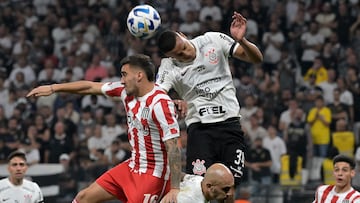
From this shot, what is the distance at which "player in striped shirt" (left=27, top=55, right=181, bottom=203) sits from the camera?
9.38 metres

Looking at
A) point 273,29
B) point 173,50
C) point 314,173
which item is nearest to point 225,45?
point 173,50

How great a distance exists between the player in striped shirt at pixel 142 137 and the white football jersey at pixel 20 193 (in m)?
3.52

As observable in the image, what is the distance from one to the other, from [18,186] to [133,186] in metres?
4.03

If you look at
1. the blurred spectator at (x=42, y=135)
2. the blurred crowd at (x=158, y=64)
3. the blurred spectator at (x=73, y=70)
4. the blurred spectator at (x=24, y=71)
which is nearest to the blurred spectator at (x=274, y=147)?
the blurred crowd at (x=158, y=64)

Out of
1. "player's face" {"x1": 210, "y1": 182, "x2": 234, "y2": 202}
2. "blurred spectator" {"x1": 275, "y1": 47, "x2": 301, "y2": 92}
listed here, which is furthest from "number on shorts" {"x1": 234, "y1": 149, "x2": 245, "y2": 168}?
"blurred spectator" {"x1": 275, "y1": 47, "x2": 301, "y2": 92}

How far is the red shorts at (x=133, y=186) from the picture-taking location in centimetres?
954

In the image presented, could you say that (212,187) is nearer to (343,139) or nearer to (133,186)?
(133,186)

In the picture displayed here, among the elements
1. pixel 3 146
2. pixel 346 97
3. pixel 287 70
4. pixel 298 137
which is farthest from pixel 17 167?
pixel 287 70

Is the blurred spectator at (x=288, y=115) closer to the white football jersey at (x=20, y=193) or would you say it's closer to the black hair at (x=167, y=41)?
the white football jersey at (x=20, y=193)

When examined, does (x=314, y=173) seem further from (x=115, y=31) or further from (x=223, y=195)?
(x=223, y=195)

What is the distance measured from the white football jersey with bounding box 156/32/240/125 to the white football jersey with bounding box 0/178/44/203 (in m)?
3.47

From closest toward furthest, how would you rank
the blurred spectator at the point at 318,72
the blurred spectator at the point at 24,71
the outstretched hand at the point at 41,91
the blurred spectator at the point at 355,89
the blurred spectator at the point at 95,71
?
the outstretched hand at the point at 41,91 → the blurred spectator at the point at 355,89 → the blurred spectator at the point at 318,72 → the blurred spectator at the point at 95,71 → the blurred spectator at the point at 24,71

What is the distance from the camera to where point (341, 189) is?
11625 mm

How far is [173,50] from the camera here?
998 cm
